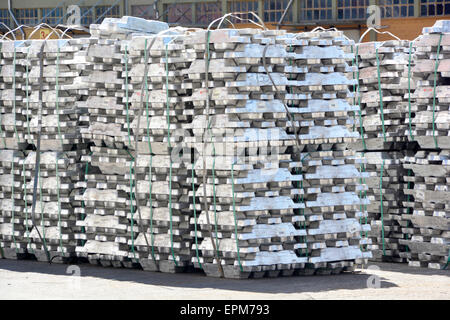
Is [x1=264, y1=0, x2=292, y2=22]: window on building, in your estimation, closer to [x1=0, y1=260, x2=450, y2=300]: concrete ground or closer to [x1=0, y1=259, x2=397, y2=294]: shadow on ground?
[x1=0, y1=260, x2=450, y2=300]: concrete ground

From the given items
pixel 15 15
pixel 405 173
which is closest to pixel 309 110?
pixel 405 173

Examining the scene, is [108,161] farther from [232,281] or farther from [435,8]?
[435,8]

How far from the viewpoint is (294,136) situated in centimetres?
1163

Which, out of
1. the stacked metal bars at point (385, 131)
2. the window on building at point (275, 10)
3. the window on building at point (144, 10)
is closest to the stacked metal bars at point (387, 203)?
the stacked metal bars at point (385, 131)

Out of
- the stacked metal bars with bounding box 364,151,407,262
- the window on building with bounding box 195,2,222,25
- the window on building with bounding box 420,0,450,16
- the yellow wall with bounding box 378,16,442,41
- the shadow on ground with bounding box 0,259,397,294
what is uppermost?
the window on building with bounding box 195,2,222,25

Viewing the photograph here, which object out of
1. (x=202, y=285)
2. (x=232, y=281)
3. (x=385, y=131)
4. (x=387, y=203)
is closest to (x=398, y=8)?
(x=385, y=131)

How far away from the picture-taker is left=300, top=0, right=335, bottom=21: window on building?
1576 inches

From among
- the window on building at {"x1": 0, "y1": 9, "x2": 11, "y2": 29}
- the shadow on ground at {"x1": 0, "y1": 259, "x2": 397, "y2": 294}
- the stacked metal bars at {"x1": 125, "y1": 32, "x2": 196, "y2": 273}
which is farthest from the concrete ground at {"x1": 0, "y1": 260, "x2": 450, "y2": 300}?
the window on building at {"x1": 0, "y1": 9, "x2": 11, "y2": 29}

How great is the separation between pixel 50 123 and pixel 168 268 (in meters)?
2.83

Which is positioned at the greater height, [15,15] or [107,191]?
[15,15]

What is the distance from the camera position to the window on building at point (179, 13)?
42031 mm

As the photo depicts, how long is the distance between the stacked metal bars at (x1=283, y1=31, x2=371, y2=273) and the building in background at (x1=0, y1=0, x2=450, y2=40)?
2695 centimetres
